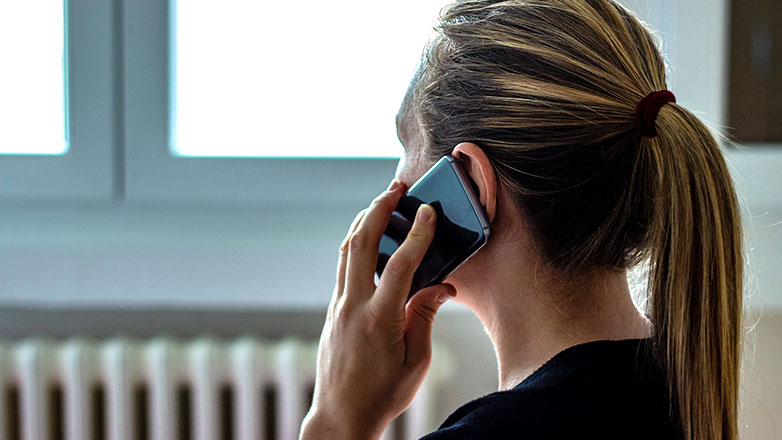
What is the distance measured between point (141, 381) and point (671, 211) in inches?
44.8

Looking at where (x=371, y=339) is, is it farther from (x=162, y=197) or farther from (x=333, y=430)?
(x=162, y=197)

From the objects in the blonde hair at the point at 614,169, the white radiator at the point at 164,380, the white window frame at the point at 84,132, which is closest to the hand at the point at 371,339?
the blonde hair at the point at 614,169

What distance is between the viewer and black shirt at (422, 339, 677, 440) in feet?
2.02

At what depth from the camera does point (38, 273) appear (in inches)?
60.2

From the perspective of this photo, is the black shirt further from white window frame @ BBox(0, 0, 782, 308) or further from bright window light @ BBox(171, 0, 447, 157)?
bright window light @ BBox(171, 0, 447, 157)

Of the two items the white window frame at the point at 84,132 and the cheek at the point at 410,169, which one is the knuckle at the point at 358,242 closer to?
the cheek at the point at 410,169

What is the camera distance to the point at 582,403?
63cm

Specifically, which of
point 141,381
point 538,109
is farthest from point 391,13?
point 538,109

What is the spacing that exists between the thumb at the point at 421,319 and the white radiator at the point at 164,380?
1.92ft

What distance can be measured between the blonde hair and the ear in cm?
1

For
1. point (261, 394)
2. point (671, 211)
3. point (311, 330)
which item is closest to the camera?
point (671, 211)

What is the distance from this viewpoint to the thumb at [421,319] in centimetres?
86

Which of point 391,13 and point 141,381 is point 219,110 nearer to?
point 391,13

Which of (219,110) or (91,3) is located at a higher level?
(91,3)
